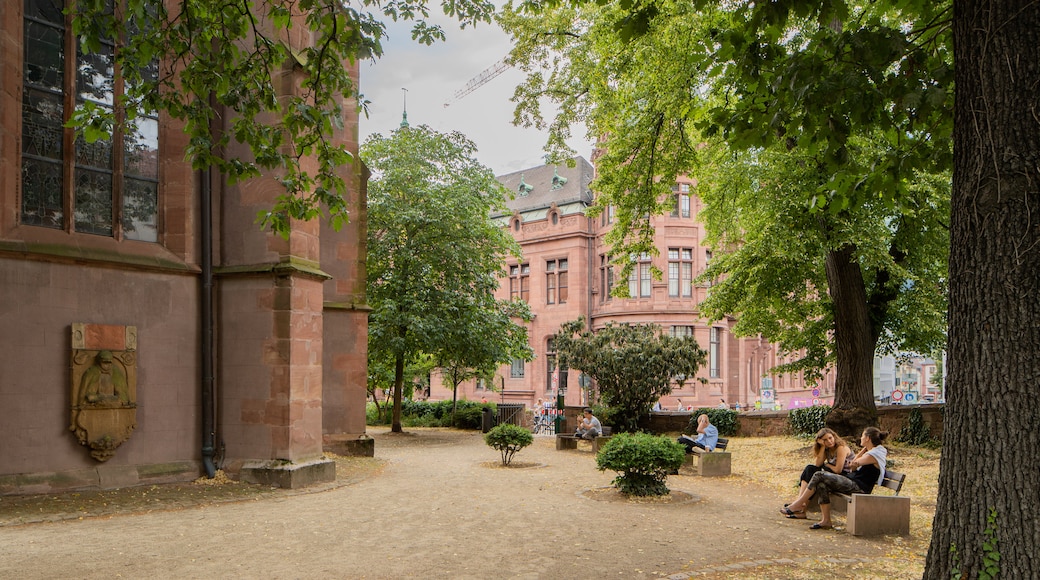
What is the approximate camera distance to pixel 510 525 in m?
8.97

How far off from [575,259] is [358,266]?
27981 mm

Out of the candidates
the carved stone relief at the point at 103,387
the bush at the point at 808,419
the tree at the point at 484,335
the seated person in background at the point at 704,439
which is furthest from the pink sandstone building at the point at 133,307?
the bush at the point at 808,419

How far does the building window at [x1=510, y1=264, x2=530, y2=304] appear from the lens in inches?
1922

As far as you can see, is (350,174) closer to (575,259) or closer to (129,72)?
(129,72)

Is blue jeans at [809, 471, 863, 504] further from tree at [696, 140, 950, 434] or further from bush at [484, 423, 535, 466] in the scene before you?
bush at [484, 423, 535, 466]

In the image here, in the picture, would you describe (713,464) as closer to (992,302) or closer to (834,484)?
(834,484)

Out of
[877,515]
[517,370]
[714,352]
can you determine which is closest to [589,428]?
[877,515]

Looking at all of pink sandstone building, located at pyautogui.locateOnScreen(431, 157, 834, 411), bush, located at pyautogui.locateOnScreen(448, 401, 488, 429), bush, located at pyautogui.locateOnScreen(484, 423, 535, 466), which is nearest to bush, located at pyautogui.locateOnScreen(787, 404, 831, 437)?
bush, located at pyautogui.locateOnScreen(484, 423, 535, 466)

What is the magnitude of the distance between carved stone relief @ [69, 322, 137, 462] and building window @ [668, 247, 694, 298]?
107ft

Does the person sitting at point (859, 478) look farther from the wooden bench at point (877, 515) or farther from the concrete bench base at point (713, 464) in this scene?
the concrete bench base at point (713, 464)

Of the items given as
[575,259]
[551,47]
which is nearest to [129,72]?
[551,47]

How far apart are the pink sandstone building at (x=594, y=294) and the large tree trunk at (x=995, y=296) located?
3216 centimetres

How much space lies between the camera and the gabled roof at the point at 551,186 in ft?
156

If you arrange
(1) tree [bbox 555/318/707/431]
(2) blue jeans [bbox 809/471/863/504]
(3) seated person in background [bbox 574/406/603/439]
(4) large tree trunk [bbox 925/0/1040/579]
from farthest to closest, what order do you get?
(1) tree [bbox 555/318/707/431], (3) seated person in background [bbox 574/406/603/439], (2) blue jeans [bbox 809/471/863/504], (4) large tree trunk [bbox 925/0/1040/579]
